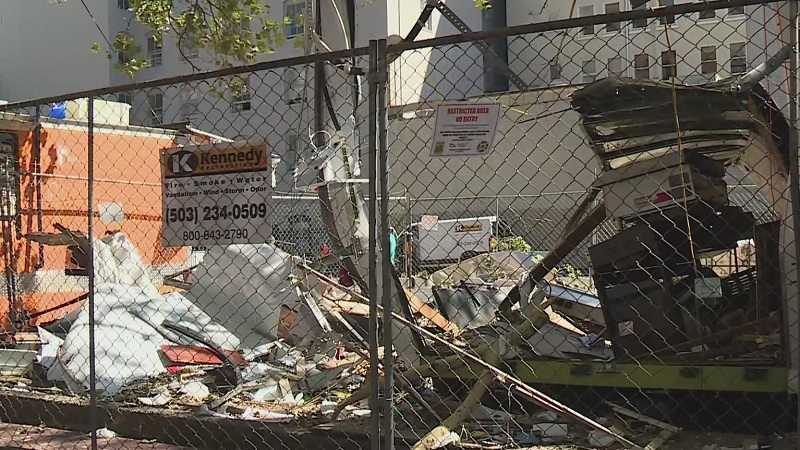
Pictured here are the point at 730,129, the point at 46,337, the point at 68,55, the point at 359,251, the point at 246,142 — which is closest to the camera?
the point at 246,142

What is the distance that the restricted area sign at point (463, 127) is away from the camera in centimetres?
369

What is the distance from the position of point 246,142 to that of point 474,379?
2.60 metres

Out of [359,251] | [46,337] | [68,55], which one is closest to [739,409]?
[359,251]

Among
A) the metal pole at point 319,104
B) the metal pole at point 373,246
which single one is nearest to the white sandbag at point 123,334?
the metal pole at point 319,104

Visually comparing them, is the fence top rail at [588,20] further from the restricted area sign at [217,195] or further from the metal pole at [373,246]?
the restricted area sign at [217,195]

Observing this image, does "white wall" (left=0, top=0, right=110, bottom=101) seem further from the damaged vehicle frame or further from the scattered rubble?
the damaged vehicle frame

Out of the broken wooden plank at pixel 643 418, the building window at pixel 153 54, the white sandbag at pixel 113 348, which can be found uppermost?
the building window at pixel 153 54

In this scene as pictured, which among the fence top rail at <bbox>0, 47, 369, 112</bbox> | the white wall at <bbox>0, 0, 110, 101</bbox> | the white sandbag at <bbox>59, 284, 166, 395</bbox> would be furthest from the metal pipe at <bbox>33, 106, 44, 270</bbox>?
the white wall at <bbox>0, 0, 110, 101</bbox>

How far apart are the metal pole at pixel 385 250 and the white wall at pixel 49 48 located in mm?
28759

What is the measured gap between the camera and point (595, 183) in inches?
232

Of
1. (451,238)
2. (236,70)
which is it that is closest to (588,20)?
(236,70)

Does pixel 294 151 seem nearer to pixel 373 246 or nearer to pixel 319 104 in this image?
pixel 319 104

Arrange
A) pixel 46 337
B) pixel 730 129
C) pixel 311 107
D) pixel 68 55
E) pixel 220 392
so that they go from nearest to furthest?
pixel 730 129 → pixel 311 107 → pixel 220 392 → pixel 46 337 → pixel 68 55

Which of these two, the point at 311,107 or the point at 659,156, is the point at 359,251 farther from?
the point at 659,156
